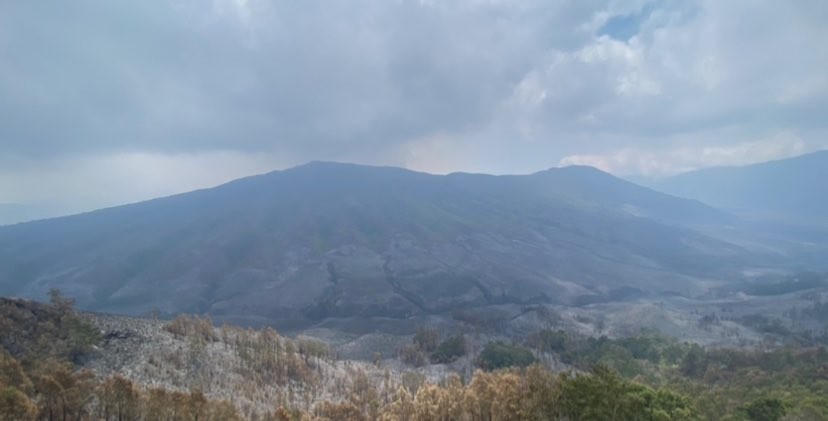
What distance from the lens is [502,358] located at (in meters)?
81.0

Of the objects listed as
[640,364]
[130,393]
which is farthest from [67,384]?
[640,364]

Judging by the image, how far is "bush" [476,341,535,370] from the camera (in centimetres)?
7994

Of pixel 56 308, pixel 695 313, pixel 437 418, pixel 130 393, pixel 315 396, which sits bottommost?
pixel 695 313

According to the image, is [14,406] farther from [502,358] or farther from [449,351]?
[449,351]

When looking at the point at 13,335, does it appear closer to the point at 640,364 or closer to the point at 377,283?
the point at 640,364

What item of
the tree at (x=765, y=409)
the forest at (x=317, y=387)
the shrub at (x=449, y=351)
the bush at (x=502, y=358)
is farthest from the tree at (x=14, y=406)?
the shrub at (x=449, y=351)

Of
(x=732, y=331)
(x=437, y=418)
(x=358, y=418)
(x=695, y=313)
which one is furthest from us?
(x=695, y=313)

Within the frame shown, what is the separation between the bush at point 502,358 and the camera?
7994cm

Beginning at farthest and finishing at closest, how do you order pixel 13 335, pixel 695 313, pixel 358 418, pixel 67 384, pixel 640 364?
pixel 695 313 < pixel 640 364 < pixel 13 335 < pixel 358 418 < pixel 67 384

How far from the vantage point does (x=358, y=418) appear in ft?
115

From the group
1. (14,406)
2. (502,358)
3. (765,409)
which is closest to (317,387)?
(14,406)

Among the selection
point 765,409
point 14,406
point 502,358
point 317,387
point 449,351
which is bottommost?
point 449,351

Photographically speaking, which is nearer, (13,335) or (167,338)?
(13,335)

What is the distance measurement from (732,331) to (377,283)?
101087 mm
